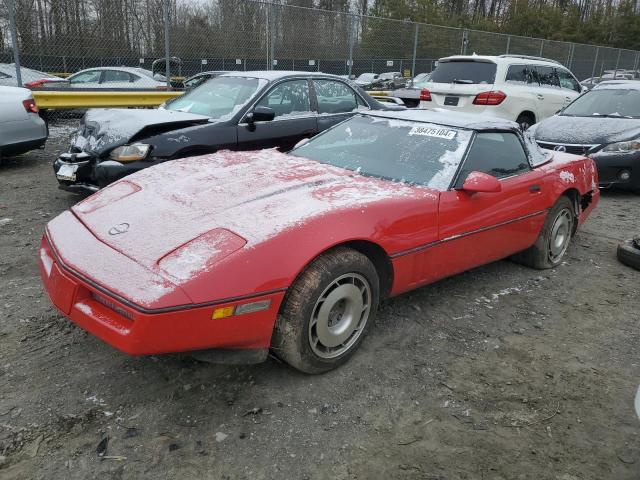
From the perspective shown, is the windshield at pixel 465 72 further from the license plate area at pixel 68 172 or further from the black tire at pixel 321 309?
the black tire at pixel 321 309

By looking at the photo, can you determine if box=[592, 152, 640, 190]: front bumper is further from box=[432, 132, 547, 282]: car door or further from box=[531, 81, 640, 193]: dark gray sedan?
box=[432, 132, 547, 282]: car door

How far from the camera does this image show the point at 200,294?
7.55 ft

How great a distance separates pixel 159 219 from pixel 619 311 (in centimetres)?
336

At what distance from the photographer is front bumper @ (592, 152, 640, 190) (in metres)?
6.91

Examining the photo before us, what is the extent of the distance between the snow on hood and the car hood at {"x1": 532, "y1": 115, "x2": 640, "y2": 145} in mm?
4927

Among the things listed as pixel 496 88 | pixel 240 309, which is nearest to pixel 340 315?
pixel 240 309

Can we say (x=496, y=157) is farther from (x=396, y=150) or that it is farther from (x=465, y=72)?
(x=465, y=72)

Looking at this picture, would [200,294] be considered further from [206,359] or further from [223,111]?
[223,111]

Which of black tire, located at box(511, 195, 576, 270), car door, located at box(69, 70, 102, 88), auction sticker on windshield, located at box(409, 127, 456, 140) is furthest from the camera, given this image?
car door, located at box(69, 70, 102, 88)

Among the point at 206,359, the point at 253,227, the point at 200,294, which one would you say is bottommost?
the point at 206,359

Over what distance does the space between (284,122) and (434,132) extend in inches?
104

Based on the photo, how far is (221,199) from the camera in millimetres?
2973

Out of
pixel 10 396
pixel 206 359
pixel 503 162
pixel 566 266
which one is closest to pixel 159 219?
pixel 206 359

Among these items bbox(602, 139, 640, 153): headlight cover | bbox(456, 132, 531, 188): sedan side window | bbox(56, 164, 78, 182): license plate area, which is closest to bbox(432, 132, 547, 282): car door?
bbox(456, 132, 531, 188): sedan side window
